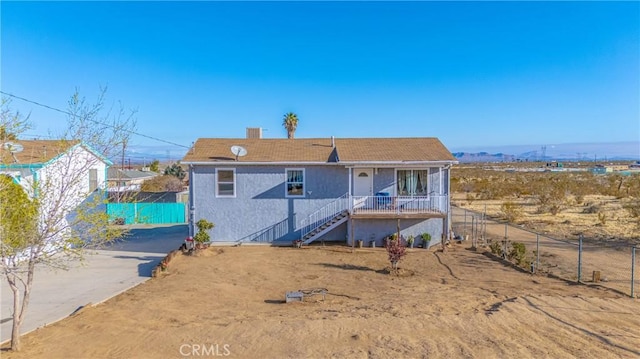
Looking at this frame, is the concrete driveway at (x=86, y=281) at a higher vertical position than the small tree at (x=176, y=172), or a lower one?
lower

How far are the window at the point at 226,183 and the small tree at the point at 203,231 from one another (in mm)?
1417

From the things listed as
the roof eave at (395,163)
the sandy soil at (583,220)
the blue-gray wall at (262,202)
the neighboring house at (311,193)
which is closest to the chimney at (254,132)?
the neighboring house at (311,193)

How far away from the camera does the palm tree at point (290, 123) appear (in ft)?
89.2

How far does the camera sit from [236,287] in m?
11.8

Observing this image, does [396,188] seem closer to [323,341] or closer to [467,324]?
[467,324]

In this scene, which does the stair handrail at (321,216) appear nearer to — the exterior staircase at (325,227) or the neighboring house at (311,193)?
the neighboring house at (311,193)

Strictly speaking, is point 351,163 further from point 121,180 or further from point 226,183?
point 121,180

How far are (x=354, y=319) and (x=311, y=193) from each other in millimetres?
10082

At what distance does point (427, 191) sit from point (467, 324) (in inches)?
415

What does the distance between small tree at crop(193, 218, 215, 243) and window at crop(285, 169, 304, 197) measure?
382cm

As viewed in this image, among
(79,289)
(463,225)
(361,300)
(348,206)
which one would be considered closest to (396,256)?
(361,300)

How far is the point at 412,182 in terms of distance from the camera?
18531mm

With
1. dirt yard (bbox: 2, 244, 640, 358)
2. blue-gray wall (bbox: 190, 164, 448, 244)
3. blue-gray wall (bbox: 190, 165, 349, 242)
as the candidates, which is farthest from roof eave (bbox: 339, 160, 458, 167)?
dirt yard (bbox: 2, 244, 640, 358)

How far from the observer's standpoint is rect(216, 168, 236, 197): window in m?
18.1
